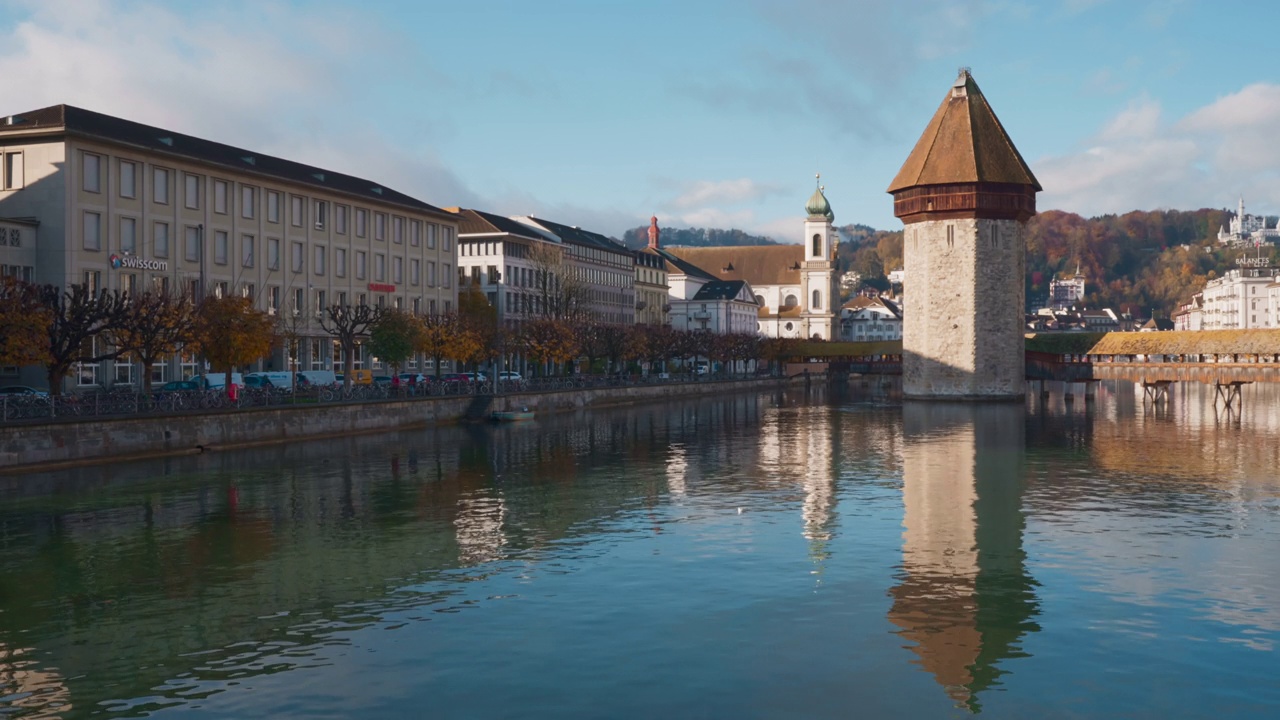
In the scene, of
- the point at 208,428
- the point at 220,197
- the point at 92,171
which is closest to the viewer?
the point at 208,428

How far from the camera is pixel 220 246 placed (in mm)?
57281

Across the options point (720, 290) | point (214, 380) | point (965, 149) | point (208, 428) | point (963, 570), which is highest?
point (965, 149)

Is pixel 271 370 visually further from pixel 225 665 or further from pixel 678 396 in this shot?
pixel 225 665

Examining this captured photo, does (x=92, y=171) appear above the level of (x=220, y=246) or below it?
above

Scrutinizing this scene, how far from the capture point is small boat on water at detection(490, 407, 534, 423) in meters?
55.6

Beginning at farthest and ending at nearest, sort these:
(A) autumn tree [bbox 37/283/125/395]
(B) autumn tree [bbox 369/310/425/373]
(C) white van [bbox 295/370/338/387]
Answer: (B) autumn tree [bbox 369/310/425/373] → (C) white van [bbox 295/370/338/387] → (A) autumn tree [bbox 37/283/125/395]

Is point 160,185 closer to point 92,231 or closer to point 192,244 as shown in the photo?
point 192,244

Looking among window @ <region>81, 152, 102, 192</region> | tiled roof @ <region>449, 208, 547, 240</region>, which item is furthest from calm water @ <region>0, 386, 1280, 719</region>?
tiled roof @ <region>449, 208, 547, 240</region>

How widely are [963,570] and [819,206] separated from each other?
13725 centimetres

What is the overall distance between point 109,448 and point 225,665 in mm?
Answer: 22216

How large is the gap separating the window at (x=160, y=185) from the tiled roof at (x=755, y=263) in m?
113

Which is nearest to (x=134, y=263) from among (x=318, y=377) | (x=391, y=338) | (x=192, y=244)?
(x=192, y=244)

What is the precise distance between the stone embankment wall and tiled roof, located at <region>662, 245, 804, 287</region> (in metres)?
106

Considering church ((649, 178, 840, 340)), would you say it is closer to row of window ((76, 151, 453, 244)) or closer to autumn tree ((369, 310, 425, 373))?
row of window ((76, 151, 453, 244))
